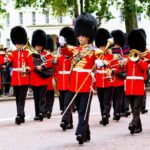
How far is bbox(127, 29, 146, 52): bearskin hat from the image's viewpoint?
1274 centimetres

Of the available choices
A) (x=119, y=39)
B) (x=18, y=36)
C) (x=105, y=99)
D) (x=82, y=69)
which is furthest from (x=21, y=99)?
(x=82, y=69)

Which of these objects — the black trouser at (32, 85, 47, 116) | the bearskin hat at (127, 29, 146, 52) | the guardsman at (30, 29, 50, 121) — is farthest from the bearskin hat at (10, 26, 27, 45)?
the bearskin hat at (127, 29, 146, 52)

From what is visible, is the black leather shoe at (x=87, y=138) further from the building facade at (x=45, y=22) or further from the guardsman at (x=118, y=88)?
the building facade at (x=45, y=22)

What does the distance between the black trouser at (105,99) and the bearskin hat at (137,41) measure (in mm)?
1381

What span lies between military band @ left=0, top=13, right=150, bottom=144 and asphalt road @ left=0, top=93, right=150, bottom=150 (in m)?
0.20

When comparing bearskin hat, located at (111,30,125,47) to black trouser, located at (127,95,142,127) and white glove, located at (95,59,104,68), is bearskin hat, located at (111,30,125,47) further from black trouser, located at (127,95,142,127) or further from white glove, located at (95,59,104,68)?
white glove, located at (95,59,104,68)

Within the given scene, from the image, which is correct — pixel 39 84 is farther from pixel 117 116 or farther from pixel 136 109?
pixel 136 109

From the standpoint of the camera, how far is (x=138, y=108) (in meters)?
11.9

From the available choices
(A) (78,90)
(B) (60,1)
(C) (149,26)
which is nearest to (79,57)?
(A) (78,90)

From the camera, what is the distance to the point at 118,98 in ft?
49.1

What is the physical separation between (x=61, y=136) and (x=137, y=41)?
230 cm

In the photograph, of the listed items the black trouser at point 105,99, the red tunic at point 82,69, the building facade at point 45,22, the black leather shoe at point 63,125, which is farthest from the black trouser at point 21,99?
the building facade at point 45,22

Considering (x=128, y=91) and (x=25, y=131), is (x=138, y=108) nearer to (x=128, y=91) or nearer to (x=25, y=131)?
(x=128, y=91)

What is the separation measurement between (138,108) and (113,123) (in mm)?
2139
